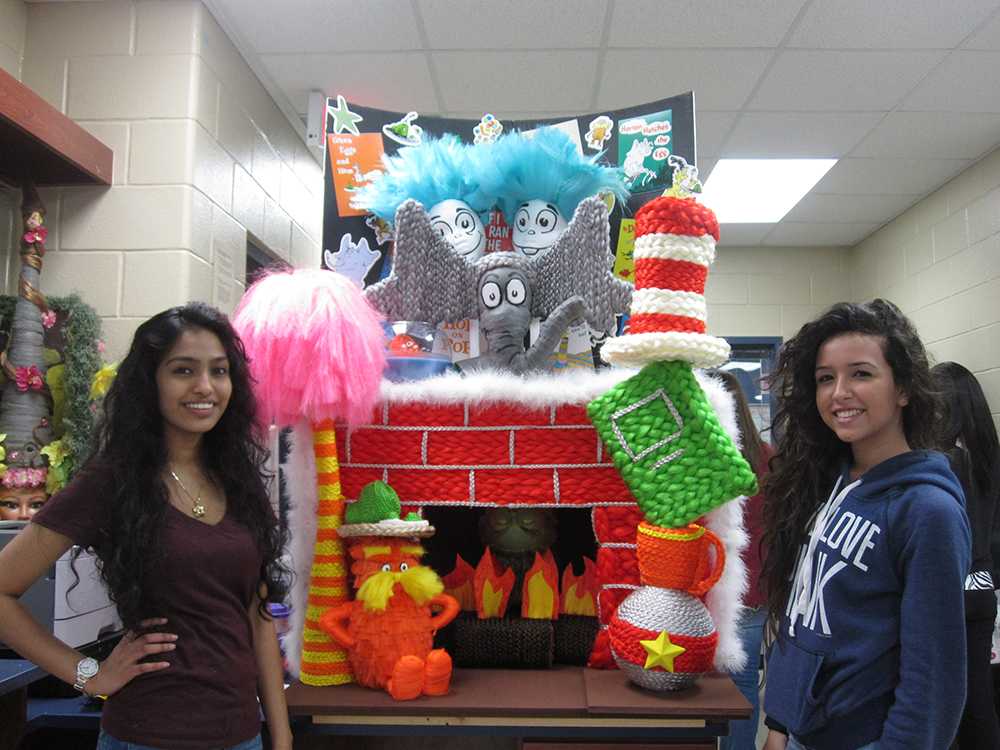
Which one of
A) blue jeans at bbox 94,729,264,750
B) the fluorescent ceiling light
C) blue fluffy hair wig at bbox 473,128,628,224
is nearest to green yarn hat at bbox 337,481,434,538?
blue jeans at bbox 94,729,264,750

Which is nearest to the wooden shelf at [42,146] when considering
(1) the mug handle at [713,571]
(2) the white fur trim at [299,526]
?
(2) the white fur trim at [299,526]

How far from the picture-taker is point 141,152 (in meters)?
2.28

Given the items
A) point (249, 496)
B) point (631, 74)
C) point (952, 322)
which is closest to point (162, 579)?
point (249, 496)

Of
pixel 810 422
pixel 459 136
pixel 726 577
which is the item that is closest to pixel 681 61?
pixel 459 136

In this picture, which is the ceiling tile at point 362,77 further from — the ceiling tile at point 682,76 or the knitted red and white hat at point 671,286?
the knitted red and white hat at point 671,286

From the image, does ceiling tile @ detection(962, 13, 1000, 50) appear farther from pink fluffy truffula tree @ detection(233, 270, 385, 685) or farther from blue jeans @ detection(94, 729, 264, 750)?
blue jeans @ detection(94, 729, 264, 750)

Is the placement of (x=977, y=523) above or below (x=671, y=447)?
below

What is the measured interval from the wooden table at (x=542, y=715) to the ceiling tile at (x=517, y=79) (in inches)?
86.5

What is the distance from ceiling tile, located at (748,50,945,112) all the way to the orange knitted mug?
83.0 inches

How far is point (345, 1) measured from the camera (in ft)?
7.91

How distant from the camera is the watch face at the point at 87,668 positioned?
3.44 ft

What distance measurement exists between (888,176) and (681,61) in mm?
1741

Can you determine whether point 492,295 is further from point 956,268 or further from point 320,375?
point 956,268

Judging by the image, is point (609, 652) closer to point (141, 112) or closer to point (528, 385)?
point (528, 385)
